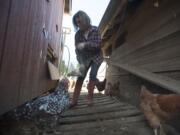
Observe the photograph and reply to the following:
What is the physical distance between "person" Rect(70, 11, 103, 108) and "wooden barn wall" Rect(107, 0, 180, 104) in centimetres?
78

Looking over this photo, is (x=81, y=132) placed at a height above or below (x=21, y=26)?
below

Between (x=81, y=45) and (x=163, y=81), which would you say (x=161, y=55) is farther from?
(x=81, y=45)

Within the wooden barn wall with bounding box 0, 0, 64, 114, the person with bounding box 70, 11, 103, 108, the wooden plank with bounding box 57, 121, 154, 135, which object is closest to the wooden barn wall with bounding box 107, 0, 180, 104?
the wooden plank with bounding box 57, 121, 154, 135

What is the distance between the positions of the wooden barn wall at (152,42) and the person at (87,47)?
2.57 feet

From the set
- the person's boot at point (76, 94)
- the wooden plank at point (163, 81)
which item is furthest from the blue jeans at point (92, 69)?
the wooden plank at point (163, 81)

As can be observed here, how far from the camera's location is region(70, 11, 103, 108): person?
429 centimetres

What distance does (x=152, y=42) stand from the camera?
371 centimetres

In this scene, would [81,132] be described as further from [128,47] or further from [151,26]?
[128,47]

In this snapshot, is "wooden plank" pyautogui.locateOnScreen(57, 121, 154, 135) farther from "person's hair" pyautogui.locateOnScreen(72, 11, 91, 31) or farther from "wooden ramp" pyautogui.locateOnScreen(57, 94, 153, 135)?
"person's hair" pyautogui.locateOnScreen(72, 11, 91, 31)

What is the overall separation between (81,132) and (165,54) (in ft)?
4.81

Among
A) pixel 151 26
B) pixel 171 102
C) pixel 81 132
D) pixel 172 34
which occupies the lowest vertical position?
pixel 81 132

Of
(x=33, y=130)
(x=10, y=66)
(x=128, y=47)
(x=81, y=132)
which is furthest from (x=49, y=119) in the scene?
(x=128, y=47)

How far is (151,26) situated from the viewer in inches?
151

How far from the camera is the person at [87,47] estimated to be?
169 inches
